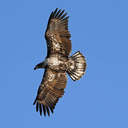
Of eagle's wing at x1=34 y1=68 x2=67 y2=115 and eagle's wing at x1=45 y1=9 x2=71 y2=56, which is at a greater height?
eagle's wing at x1=45 y1=9 x2=71 y2=56

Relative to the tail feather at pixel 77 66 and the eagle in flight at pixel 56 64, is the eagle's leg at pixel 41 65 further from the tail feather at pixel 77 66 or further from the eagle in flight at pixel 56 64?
the tail feather at pixel 77 66

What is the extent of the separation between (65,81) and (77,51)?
1.26 meters

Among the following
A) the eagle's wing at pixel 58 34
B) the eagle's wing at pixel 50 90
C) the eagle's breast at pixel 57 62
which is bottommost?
the eagle's wing at pixel 50 90

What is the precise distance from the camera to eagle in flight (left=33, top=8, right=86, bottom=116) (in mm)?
19359

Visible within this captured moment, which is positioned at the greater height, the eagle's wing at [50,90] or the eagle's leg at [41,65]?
the eagle's leg at [41,65]

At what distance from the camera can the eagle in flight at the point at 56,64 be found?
19359 millimetres

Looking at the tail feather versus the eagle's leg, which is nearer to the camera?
the eagle's leg

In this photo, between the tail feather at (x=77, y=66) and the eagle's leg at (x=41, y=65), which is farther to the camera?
the tail feather at (x=77, y=66)

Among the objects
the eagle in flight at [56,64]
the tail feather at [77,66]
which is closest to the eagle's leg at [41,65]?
the eagle in flight at [56,64]

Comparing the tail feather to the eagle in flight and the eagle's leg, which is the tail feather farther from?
the eagle's leg

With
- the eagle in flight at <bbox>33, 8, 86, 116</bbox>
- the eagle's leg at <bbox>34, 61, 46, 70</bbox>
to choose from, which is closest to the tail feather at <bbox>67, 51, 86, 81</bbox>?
the eagle in flight at <bbox>33, 8, 86, 116</bbox>

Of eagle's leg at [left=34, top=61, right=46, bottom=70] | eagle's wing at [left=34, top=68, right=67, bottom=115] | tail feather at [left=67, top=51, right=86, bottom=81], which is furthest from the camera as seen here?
tail feather at [left=67, top=51, right=86, bottom=81]

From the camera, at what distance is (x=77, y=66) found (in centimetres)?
2006

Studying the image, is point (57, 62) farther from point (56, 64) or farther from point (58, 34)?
point (58, 34)
